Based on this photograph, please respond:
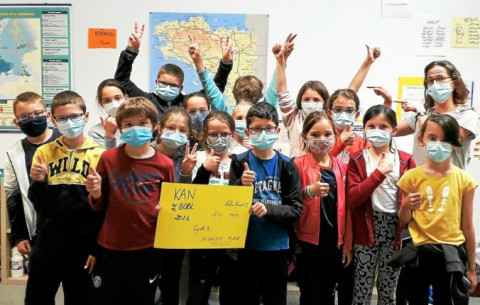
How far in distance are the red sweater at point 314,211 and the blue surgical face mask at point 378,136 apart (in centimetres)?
23

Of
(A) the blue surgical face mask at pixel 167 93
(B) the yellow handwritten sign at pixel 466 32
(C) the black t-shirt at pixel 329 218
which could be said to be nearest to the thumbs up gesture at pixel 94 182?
(A) the blue surgical face mask at pixel 167 93

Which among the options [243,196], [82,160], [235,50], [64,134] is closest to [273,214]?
[243,196]

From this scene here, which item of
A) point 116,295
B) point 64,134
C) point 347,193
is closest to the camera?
point 116,295

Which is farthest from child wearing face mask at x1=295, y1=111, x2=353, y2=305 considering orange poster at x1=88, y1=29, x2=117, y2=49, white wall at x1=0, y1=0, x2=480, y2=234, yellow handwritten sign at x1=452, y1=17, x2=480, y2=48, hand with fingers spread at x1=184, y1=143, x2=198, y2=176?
orange poster at x1=88, y1=29, x2=117, y2=49

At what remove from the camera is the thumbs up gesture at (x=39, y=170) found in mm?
1998

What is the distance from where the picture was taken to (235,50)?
13.3 ft

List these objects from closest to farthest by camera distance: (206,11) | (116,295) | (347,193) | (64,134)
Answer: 1. (116,295)
2. (64,134)
3. (347,193)
4. (206,11)

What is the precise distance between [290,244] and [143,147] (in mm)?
946

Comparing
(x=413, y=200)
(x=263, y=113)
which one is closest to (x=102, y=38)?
(x=263, y=113)

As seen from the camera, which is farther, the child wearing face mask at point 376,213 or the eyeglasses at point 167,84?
the eyeglasses at point 167,84

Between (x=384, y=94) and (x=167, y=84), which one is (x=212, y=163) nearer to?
(x=167, y=84)

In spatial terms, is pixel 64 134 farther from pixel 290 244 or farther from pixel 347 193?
pixel 347 193

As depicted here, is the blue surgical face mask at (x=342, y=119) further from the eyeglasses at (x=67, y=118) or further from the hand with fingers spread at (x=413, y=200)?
the eyeglasses at (x=67, y=118)

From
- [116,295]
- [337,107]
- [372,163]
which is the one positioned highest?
[337,107]
